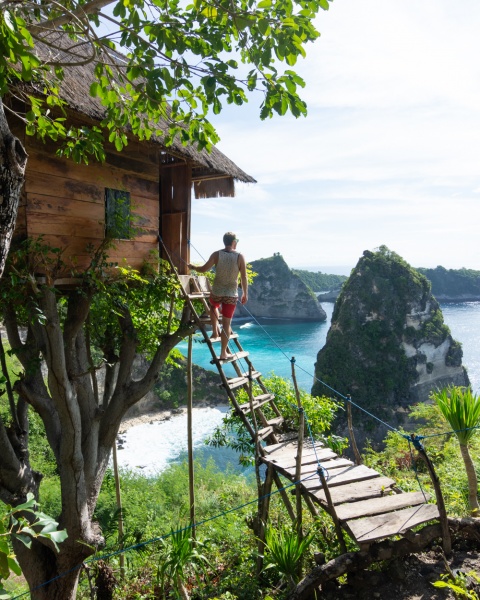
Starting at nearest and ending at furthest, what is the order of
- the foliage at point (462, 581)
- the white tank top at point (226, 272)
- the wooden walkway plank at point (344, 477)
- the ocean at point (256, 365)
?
1. the foliage at point (462, 581)
2. the wooden walkway plank at point (344, 477)
3. the white tank top at point (226, 272)
4. the ocean at point (256, 365)

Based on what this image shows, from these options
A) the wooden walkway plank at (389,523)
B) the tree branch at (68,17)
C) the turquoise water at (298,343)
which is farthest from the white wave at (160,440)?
the tree branch at (68,17)

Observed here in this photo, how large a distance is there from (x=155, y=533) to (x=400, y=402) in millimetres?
32325

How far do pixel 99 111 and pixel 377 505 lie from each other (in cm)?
488

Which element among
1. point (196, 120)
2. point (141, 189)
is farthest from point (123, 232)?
point (196, 120)

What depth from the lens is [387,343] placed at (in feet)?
131

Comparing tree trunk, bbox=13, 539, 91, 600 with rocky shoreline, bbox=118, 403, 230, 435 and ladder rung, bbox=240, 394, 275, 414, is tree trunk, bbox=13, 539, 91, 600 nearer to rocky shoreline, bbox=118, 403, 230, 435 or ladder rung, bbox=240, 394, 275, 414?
ladder rung, bbox=240, 394, 275, 414

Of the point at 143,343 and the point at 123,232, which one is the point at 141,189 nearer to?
the point at 123,232

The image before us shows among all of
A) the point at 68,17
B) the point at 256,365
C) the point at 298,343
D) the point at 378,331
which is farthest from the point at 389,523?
the point at 298,343

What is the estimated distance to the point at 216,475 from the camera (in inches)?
729

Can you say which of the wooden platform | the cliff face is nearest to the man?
the wooden platform

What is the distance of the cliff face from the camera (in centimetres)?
7175

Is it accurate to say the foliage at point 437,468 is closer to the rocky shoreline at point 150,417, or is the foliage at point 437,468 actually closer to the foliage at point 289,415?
the foliage at point 289,415

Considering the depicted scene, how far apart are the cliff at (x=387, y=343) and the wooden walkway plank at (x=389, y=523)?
3377cm

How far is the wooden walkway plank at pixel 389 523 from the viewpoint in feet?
11.8
